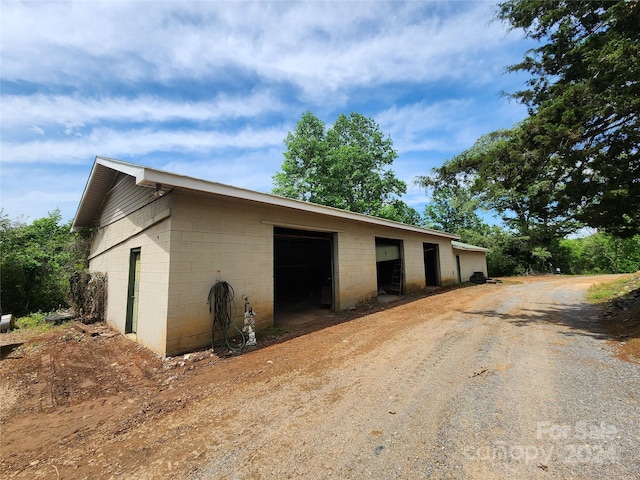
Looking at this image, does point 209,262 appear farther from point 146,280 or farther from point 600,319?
point 600,319

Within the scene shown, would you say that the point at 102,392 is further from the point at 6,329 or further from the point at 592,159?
the point at 592,159

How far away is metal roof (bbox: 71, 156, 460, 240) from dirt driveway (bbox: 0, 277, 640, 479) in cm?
285

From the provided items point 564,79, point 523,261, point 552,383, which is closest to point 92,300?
point 552,383

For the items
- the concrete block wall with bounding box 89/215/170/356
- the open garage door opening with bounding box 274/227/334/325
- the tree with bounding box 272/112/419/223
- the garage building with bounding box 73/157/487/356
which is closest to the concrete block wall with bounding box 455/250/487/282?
the tree with bounding box 272/112/419/223

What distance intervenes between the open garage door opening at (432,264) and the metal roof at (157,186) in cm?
341

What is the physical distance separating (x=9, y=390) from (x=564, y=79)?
39.9ft

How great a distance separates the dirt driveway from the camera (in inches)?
76.5

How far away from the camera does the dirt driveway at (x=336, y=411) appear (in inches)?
76.5

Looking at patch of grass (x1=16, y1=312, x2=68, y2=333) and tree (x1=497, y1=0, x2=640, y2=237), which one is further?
patch of grass (x1=16, y1=312, x2=68, y2=333)

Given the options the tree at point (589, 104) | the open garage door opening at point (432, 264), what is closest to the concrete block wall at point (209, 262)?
the tree at point (589, 104)

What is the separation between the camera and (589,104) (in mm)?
4984

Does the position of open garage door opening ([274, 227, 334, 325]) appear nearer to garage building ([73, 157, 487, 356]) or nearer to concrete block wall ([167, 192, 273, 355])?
garage building ([73, 157, 487, 356])

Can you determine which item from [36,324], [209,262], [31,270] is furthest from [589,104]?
[31,270]

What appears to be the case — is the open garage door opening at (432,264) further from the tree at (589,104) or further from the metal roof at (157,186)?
the tree at (589,104)
